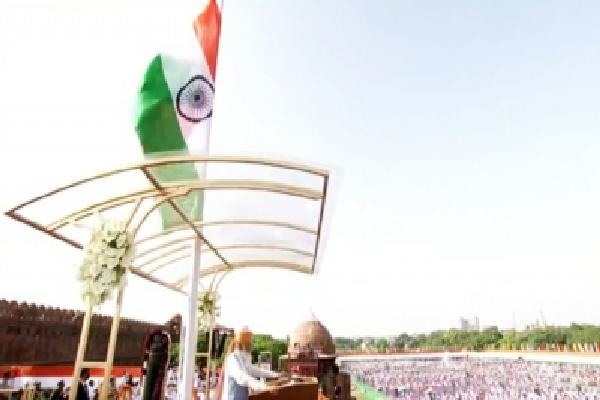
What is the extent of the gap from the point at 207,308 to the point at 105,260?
17.4 feet

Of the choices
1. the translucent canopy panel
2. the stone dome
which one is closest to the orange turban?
the translucent canopy panel

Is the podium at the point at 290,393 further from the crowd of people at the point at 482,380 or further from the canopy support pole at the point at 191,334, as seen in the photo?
the crowd of people at the point at 482,380

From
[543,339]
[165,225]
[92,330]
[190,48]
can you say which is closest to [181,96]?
[190,48]

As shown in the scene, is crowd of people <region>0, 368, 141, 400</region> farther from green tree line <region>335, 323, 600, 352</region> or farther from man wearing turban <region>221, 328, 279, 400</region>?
green tree line <region>335, 323, 600, 352</region>

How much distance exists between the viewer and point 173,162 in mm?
3625

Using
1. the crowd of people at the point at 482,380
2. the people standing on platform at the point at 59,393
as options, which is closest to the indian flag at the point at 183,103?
the people standing on platform at the point at 59,393

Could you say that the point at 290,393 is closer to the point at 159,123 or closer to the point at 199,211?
the point at 199,211

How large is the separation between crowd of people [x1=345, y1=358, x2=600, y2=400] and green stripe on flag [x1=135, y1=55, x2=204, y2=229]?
4083 centimetres

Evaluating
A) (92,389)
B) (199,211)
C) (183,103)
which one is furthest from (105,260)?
(92,389)

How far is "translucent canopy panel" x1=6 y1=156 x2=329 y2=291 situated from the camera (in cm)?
386

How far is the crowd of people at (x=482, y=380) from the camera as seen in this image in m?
46.6

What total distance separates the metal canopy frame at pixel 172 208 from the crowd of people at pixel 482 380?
129 feet

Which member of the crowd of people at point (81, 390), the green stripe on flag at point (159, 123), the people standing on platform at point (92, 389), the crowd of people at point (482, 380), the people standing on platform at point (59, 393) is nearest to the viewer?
the green stripe on flag at point (159, 123)

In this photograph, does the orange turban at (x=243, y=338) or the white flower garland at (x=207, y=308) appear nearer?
the orange turban at (x=243, y=338)
